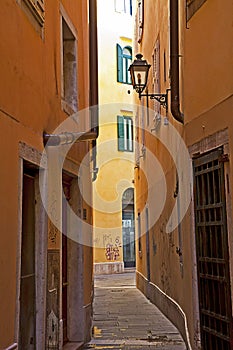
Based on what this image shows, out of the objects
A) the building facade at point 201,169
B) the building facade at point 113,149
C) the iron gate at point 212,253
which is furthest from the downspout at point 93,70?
the building facade at point 113,149

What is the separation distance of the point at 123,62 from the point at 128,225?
26.1 ft

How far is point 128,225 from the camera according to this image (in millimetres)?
28688

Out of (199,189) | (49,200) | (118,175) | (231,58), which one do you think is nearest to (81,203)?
(49,200)

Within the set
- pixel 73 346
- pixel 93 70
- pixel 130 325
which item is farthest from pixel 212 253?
pixel 130 325

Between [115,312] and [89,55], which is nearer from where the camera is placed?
[89,55]

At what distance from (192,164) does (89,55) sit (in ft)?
12.7

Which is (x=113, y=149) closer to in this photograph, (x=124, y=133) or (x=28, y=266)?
(x=124, y=133)

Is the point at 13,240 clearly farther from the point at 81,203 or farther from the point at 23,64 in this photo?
the point at 81,203

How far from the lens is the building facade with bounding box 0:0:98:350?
5480 millimetres

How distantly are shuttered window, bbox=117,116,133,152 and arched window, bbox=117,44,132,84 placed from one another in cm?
215

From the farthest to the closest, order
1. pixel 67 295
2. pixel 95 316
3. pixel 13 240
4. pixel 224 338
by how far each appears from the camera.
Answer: pixel 95 316
pixel 67 295
pixel 224 338
pixel 13 240

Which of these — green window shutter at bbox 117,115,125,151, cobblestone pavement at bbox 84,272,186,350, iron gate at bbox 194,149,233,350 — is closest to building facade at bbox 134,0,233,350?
iron gate at bbox 194,149,233,350

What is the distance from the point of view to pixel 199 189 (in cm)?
691

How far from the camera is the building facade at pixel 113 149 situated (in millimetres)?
27094
